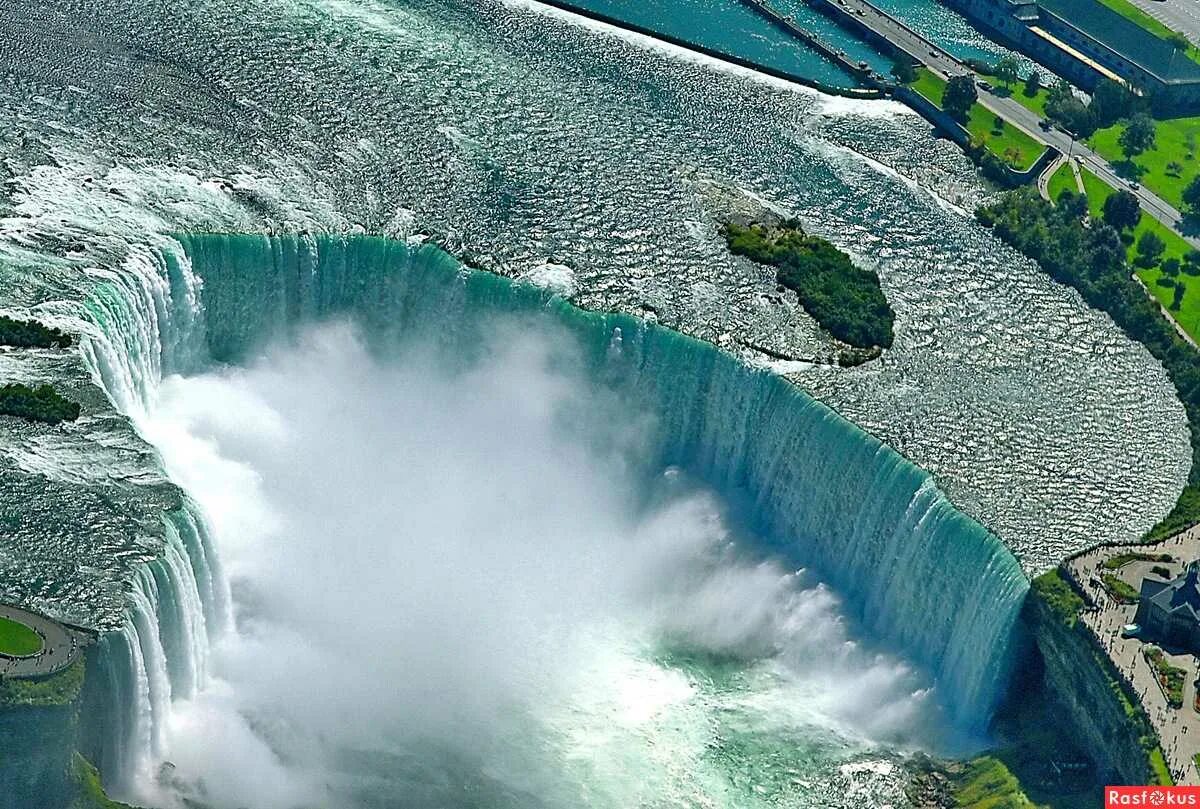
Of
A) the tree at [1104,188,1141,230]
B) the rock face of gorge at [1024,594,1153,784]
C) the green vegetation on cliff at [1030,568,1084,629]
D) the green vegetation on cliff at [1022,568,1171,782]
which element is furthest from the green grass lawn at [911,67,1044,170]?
the rock face of gorge at [1024,594,1153,784]

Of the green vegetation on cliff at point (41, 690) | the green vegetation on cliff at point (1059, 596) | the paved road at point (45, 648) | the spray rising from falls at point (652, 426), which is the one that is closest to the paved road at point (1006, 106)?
the spray rising from falls at point (652, 426)

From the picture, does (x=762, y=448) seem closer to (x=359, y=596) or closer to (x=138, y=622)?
(x=359, y=596)

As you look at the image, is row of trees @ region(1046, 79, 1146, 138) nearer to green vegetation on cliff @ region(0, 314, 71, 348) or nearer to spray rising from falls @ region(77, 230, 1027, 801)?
spray rising from falls @ region(77, 230, 1027, 801)

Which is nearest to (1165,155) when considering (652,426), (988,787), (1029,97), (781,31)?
(1029,97)

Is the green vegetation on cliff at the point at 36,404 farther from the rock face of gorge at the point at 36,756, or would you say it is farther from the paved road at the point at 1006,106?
the paved road at the point at 1006,106

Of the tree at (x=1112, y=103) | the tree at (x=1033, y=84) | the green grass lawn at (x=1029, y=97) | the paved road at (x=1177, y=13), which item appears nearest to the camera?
the tree at (x=1112, y=103)
